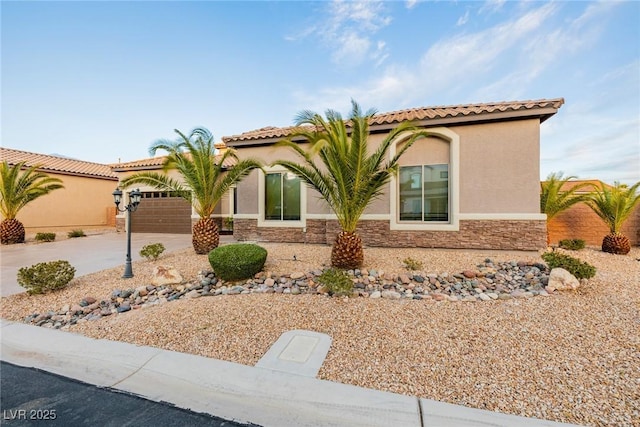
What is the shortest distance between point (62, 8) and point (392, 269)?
12910mm

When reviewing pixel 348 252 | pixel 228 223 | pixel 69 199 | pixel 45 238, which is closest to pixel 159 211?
pixel 228 223

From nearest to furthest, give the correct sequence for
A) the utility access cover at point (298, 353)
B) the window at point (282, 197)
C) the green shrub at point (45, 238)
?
the utility access cover at point (298, 353)
the window at point (282, 197)
the green shrub at point (45, 238)

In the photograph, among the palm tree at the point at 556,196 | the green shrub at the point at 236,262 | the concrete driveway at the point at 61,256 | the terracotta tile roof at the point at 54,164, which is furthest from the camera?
the terracotta tile roof at the point at 54,164

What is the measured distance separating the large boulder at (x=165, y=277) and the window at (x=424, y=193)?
757cm

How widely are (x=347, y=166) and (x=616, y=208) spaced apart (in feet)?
33.7

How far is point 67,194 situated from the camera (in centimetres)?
1867

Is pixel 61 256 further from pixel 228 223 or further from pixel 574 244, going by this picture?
pixel 574 244

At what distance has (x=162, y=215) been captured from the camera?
17047 mm

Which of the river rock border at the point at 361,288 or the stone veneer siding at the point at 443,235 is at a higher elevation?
the stone veneer siding at the point at 443,235

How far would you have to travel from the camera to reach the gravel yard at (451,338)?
2.71m

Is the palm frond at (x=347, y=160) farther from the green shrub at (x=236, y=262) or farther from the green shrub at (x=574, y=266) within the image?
the green shrub at (x=574, y=266)

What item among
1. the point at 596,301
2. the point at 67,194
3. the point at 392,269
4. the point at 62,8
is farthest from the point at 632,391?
the point at 67,194

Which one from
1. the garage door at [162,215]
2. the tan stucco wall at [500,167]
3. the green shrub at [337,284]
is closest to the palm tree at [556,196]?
the tan stucco wall at [500,167]

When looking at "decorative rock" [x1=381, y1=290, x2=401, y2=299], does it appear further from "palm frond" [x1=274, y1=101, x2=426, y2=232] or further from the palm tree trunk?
"palm frond" [x1=274, y1=101, x2=426, y2=232]
